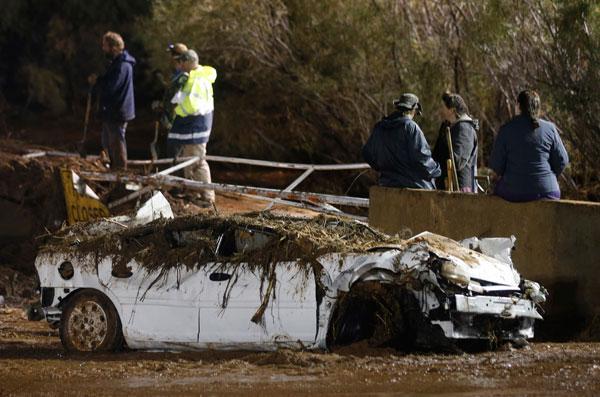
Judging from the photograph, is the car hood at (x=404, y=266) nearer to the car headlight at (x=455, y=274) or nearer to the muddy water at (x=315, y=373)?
the car headlight at (x=455, y=274)

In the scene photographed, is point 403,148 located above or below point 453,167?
above

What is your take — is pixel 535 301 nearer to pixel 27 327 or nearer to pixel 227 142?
pixel 27 327

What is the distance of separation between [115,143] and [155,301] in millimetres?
7454

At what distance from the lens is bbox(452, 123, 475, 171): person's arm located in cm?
1392

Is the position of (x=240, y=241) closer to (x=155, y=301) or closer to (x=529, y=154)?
(x=155, y=301)

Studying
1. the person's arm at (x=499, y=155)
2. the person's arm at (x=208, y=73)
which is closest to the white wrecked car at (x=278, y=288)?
the person's arm at (x=499, y=155)

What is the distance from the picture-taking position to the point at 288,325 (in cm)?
1139

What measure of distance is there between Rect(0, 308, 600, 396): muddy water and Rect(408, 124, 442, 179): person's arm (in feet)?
7.83

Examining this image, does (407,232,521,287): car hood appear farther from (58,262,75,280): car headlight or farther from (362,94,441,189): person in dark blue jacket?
(58,262,75,280): car headlight

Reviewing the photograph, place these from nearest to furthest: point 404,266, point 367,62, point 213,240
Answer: point 404,266, point 213,240, point 367,62

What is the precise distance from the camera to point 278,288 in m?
11.5

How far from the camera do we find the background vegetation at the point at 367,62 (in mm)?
17969

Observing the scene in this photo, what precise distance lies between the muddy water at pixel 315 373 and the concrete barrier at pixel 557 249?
85 cm

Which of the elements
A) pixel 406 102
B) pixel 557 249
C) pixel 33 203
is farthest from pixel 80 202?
pixel 557 249
